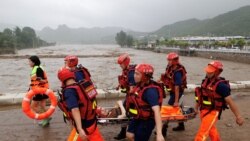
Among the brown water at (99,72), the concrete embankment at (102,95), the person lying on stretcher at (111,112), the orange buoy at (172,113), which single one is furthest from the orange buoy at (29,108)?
the brown water at (99,72)

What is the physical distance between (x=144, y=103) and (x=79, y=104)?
81 centimetres

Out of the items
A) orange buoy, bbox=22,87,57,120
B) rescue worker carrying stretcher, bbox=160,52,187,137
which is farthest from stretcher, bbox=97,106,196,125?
orange buoy, bbox=22,87,57,120

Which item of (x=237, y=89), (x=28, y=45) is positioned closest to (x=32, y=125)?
(x=237, y=89)

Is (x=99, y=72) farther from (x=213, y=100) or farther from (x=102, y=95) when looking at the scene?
(x=213, y=100)

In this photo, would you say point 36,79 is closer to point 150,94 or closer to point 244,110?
point 150,94

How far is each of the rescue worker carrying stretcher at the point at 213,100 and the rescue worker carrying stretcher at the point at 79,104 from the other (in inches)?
70.3

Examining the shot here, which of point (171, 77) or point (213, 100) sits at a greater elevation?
point (171, 77)

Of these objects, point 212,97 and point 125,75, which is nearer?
point 212,97

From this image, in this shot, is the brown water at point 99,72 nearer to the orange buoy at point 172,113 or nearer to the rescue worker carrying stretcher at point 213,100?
the orange buoy at point 172,113

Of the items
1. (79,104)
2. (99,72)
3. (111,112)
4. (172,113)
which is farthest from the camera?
(99,72)

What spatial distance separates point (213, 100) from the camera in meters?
5.10

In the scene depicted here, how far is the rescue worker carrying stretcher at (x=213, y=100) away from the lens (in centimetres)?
498

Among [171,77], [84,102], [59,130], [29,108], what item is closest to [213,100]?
[171,77]

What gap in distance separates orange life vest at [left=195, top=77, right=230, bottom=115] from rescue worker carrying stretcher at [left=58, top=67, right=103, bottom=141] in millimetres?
1910
